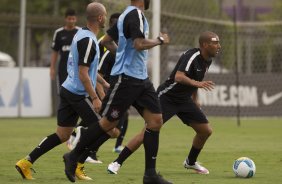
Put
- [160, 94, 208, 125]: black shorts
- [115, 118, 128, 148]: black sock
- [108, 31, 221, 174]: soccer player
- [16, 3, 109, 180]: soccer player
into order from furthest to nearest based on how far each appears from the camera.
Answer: [115, 118, 128, 148]: black sock → [160, 94, 208, 125]: black shorts → [108, 31, 221, 174]: soccer player → [16, 3, 109, 180]: soccer player

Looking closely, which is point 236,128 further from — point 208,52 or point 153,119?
point 153,119

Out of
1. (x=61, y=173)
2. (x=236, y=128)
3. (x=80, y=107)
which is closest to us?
(x=80, y=107)

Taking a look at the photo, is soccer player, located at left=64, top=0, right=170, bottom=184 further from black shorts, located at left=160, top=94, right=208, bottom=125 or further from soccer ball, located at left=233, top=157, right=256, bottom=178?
black shorts, located at left=160, top=94, right=208, bottom=125

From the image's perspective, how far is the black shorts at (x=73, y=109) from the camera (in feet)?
36.1

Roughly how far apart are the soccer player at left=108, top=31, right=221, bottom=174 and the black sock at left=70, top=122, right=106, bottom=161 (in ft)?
4.72

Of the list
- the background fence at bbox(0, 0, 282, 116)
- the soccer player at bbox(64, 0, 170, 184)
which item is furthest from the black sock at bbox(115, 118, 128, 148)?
the background fence at bbox(0, 0, 282, 116)

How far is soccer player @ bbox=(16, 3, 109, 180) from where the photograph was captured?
1074 cm

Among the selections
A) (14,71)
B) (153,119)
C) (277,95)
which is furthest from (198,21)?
(153,119)

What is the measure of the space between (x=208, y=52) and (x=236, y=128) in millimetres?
10445

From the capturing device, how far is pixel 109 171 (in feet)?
38.6

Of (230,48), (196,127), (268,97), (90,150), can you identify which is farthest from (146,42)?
(230,48)

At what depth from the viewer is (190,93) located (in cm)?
1248

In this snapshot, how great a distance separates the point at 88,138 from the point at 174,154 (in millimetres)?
4779

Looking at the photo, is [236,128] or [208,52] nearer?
[208,52]
